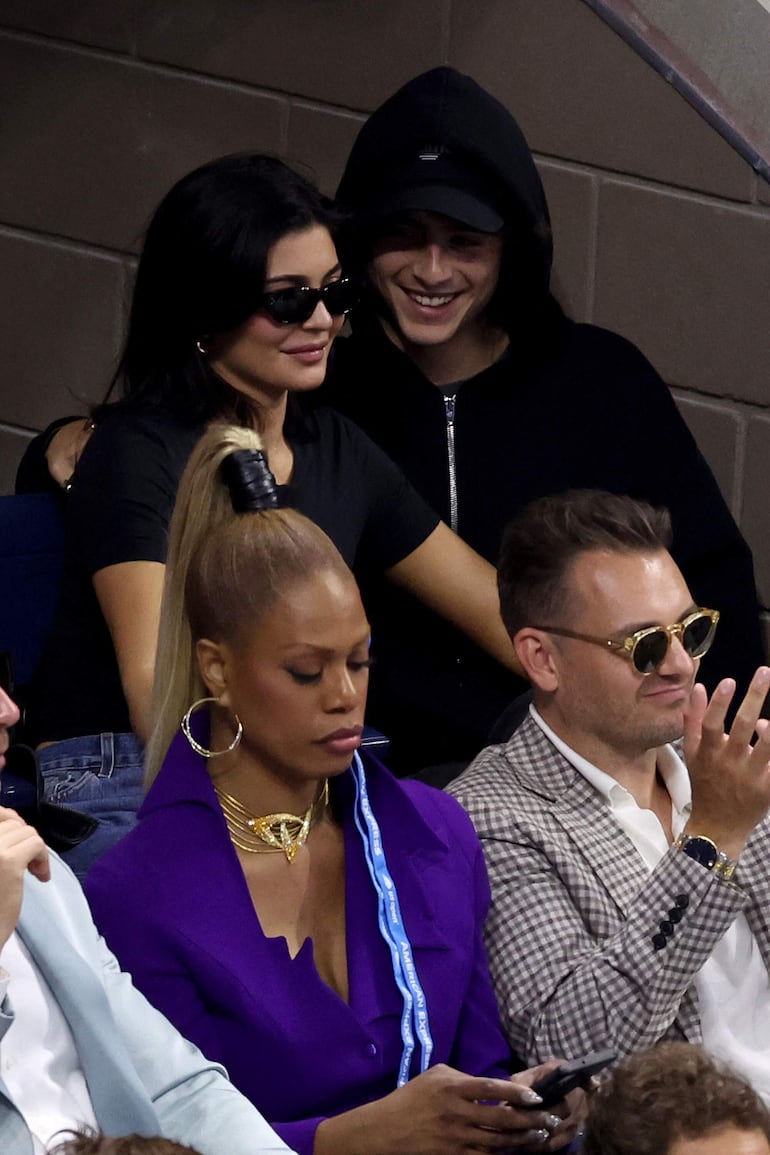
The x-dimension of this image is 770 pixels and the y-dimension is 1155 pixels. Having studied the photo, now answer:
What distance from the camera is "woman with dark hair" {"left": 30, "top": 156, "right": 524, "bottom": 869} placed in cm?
298

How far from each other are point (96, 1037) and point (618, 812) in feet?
2.62

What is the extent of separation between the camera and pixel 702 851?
2.41 m

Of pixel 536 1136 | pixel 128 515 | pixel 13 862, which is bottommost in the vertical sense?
pixel 536 1136

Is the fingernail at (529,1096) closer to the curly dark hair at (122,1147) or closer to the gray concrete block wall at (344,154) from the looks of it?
the curly dark hair at (122,1147)

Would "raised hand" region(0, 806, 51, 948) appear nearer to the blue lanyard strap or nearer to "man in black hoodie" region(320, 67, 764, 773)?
the blue lanyard strap

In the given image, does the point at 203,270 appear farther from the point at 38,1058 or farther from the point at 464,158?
the point at 38,1058

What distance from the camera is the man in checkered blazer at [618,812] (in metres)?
2.38

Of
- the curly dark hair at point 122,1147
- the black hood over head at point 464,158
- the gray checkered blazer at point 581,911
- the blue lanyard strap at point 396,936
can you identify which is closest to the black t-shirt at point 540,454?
the black hood over head at point 464,158

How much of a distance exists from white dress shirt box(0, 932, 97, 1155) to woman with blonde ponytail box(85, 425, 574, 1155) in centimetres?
11

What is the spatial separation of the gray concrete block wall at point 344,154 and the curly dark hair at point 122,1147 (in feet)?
7.91

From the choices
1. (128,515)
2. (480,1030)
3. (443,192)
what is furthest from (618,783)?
(443,192)

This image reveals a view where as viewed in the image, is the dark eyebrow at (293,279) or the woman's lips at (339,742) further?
the dark eyebrow at (293,279)

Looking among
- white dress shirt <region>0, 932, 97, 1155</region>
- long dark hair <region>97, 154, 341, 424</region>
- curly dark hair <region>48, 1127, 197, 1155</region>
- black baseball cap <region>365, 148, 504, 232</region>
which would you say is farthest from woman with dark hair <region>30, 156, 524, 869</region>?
curly dark hair <region>48, 1127, 197, 1155</region>

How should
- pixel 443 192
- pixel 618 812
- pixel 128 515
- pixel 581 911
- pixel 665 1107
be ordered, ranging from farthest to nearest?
pixel 443 192, pixel 128 515, pixel 618 812, pixel 581 911, pixel 665 1107
